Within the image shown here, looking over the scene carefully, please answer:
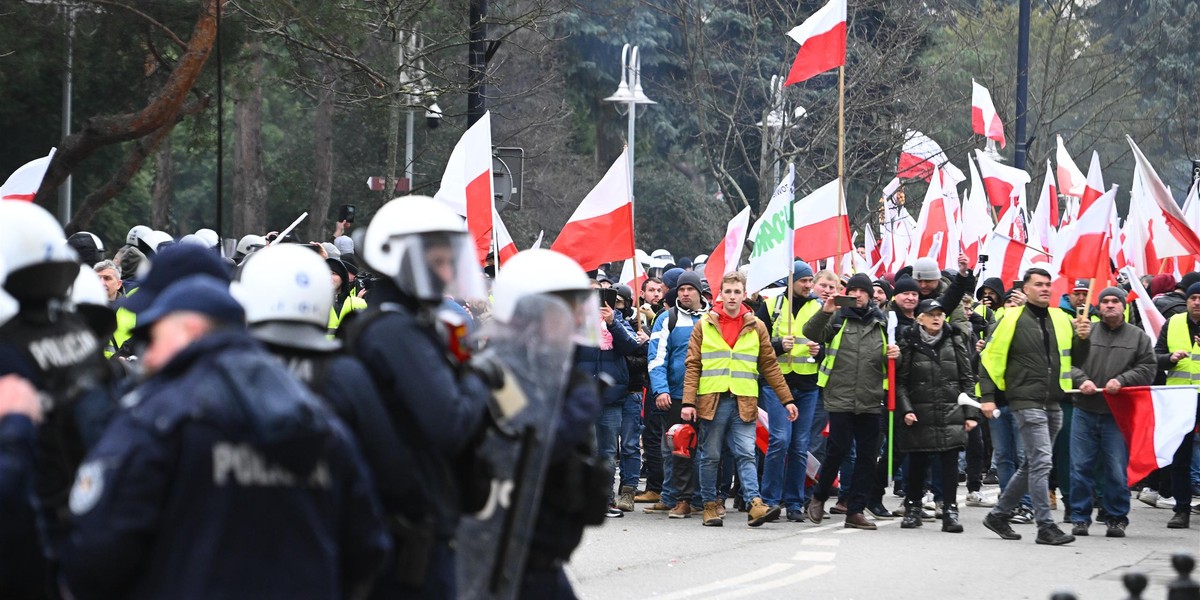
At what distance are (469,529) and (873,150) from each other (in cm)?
2378

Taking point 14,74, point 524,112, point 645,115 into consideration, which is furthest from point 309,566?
point 645,115

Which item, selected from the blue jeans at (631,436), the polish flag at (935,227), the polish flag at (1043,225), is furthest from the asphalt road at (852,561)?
the polish flag at (935,227)

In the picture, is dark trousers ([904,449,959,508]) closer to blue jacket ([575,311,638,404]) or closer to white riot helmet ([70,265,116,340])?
blue jacket ([575,311,638,404])

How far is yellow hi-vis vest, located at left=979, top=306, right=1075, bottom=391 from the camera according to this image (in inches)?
484

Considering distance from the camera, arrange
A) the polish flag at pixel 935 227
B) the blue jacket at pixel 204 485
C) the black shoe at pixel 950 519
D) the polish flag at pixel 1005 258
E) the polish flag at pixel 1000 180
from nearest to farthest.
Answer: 1. the blue jacket at pixel 204 485
2. the black shoe at pixel 950 519
3. the polish flag at pixel 1005 258
4. the polish flag at pixel 935 227
5. the polish flag at pixel 1000 180

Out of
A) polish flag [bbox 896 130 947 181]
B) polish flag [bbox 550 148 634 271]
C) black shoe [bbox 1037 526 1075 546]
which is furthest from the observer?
polish flag [bbox 896 130 947 181]

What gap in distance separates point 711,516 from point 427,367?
8464mm

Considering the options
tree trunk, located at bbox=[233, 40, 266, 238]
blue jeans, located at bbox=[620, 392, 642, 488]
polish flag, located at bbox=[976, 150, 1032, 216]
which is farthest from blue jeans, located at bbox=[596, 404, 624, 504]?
tree trunk, located at bbox=[233, 40, 266, 238]

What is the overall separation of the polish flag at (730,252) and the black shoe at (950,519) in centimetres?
364

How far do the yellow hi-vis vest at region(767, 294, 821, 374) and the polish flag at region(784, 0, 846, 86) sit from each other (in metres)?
3.40

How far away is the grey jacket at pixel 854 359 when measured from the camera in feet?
41.8

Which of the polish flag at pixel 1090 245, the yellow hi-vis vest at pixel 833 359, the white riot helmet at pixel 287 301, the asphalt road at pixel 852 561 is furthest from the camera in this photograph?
the polish flag at pixel 1090 245

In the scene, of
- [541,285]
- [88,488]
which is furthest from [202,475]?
[541,285]

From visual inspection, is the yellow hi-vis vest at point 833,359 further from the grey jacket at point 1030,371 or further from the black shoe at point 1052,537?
the black shoe at point 1052,537
